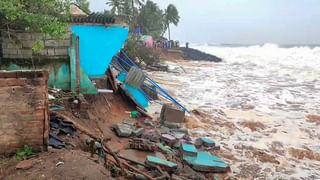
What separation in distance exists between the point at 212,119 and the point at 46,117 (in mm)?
7871

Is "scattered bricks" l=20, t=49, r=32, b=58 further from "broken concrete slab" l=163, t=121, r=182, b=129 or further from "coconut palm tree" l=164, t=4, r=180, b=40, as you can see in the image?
"coconut palm tree" l=164, t=4, r=180, b=40

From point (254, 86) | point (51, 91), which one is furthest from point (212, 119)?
point (254, 86)

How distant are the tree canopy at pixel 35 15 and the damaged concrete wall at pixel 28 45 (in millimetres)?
260

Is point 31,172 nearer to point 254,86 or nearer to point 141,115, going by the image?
point 141,115

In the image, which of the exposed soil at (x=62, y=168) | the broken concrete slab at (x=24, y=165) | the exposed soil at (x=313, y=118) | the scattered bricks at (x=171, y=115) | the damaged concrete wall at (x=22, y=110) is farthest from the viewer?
the exposed soil at (x=313, y=118)

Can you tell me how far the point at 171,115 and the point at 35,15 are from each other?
17.3 feet

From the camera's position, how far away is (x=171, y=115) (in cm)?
1092

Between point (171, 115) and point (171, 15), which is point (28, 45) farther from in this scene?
point (171, 15)

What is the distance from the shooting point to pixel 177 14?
59438 millimetres

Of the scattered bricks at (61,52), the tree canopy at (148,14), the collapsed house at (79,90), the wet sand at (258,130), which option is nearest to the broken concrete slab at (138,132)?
the collapsed house at (79,90)

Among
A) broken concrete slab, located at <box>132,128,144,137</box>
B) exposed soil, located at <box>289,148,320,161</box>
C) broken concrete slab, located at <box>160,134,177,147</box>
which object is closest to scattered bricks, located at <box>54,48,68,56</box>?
broken concrete slab, located at <box>132,128,144,137</box>

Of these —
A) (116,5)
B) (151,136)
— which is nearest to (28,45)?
(151,136)

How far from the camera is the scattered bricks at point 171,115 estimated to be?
10.8m

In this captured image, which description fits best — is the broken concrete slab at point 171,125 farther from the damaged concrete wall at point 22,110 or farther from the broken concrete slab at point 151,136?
the damaged concrete wall at point 22,110
